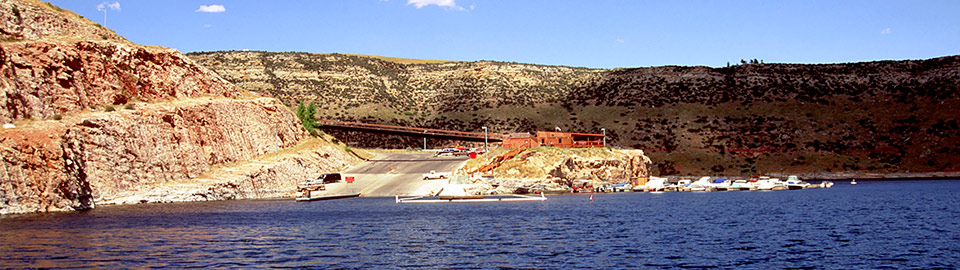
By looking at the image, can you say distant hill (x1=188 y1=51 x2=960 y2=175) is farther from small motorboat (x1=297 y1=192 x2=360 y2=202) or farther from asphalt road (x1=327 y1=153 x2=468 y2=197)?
small motorboat (x1=297 y1=192 x2=360 y2=202)

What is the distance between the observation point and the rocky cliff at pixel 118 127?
5942 cm

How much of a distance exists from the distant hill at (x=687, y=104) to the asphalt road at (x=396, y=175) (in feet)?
105

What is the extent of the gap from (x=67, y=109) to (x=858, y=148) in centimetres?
10657

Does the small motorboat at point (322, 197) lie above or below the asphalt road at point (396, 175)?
below

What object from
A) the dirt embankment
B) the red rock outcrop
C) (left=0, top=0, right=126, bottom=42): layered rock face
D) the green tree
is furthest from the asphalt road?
(left=0, top=0, right=126, bottom=42): layered rock face

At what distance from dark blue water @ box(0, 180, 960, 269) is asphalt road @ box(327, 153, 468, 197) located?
2032 centimetres

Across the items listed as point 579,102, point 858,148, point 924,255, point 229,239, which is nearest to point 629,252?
point 924,255

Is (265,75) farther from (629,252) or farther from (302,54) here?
(629,252)

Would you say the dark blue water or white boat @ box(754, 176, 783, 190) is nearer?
the dark blue water

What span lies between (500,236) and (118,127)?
129 ft

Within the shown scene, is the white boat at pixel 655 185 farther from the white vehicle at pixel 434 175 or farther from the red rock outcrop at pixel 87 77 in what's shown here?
the red rock outcrop at pixel 87 77

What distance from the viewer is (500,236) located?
1766 inches

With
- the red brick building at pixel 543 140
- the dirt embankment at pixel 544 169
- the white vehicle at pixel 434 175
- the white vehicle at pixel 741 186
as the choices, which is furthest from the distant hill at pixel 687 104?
the white vehicle at pixel 434 175

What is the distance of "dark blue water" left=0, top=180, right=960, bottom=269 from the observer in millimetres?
34812
